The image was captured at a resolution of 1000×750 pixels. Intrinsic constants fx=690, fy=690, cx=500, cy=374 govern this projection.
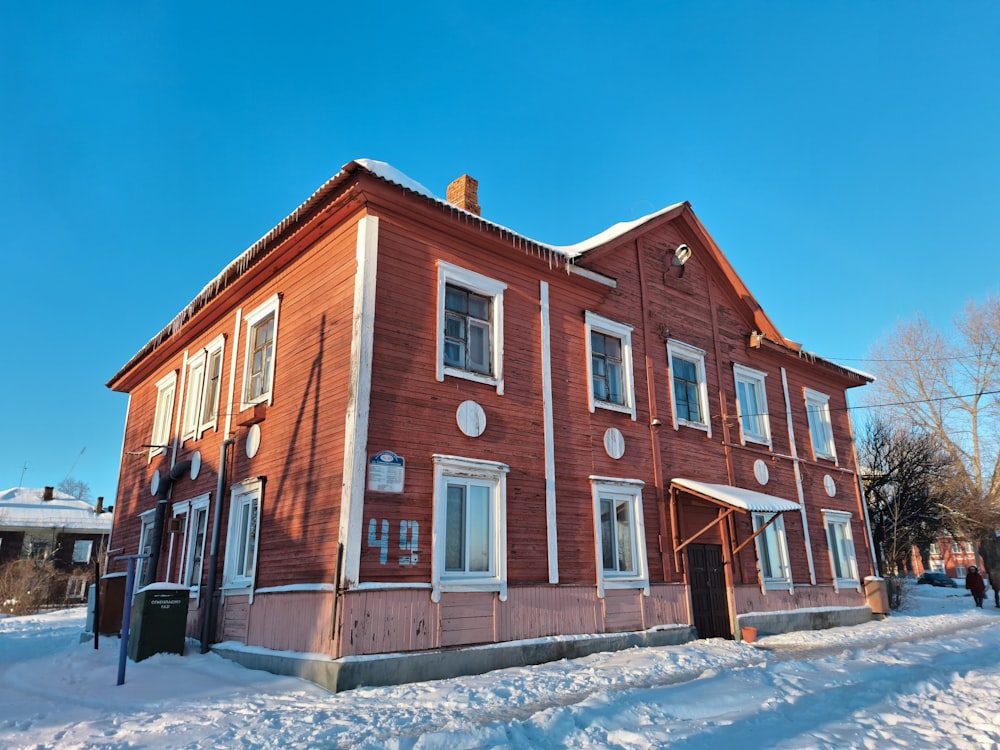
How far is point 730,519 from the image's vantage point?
1508cm

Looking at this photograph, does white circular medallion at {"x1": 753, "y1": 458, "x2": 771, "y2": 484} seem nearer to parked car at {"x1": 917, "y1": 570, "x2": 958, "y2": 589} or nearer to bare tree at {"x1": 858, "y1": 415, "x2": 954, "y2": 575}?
bare tree at {"x1": 858, "y1": 415, "x2": 954, "y2": 575}

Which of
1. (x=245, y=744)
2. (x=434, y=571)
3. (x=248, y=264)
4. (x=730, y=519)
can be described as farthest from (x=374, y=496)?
(x=730, y=519)

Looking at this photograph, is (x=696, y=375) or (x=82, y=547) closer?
(x=696, y=375)

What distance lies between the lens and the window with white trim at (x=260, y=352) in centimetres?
1264

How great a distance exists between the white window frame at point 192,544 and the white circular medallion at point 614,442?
7.81m

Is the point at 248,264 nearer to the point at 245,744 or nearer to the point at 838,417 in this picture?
the point at 245,744

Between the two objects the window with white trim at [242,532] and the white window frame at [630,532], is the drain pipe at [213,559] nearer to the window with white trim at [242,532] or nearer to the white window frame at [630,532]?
the window with white trim at [242,532]

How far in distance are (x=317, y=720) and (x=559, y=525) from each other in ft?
18.5

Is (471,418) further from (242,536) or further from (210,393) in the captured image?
(210,393)

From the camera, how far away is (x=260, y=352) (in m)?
13.4

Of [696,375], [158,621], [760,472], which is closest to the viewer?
[158,621]

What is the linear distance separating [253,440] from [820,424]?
51.8 feet

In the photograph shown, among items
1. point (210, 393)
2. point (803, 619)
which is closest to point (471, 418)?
point (210, 393)

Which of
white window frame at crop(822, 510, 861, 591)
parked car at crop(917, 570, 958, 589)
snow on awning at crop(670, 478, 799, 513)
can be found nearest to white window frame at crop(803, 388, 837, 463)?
white window frame at crop(822, 510, 861, 591)
